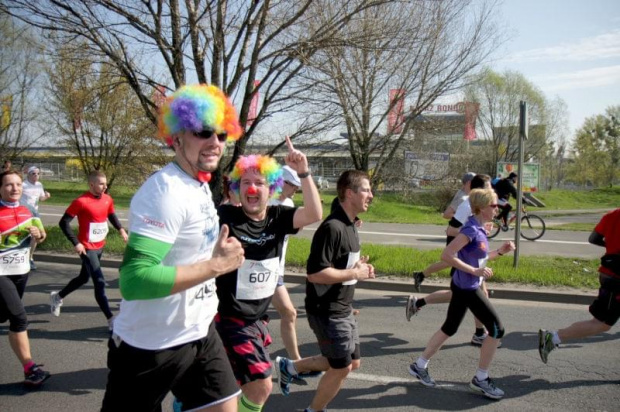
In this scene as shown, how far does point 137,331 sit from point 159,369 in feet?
0.62

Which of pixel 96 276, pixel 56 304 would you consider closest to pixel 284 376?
pixel 96 276

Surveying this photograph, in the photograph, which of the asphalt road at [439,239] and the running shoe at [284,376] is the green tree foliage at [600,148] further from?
the running shoe at [284,376]

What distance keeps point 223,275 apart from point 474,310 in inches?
92.0

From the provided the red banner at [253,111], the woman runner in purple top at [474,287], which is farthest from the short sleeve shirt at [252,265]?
the red banner at [253,111]

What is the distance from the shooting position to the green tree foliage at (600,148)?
51.0m

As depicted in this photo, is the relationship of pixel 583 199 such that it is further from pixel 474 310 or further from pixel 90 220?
pixel 90 220

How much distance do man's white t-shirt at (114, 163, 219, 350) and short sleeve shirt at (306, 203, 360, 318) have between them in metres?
1.21

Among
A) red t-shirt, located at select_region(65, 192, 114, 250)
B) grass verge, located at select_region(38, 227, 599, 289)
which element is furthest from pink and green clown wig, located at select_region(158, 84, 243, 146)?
grass verge, located at select_region(38, 227, 599, 289)

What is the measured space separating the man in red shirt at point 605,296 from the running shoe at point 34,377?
15.0ft

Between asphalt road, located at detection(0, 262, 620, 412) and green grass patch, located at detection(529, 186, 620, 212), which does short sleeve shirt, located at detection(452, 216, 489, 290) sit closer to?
asphalt road, located at detection(0, 262, 620, 412)

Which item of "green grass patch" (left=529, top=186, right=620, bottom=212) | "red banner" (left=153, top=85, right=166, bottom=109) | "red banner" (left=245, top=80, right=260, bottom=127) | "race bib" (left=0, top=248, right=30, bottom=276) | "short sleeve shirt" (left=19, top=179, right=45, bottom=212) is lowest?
"green grass patch" (left=529, top=186, right=620, bottom=212)

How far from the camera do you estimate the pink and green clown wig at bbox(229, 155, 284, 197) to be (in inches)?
124

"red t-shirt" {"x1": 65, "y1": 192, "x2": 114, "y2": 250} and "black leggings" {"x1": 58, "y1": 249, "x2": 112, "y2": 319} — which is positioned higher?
"red t-shirt" {"x1": 65, "y1": 192, "x2": 114, "y2": 250}

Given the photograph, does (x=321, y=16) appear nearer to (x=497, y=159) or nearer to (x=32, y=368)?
(x=32, y=368)
